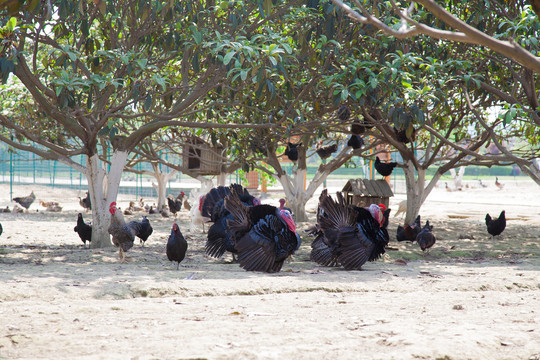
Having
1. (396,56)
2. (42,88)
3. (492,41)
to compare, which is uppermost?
(396,56)

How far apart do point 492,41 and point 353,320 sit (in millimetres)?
2604

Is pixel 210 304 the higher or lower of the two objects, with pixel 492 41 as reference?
lower

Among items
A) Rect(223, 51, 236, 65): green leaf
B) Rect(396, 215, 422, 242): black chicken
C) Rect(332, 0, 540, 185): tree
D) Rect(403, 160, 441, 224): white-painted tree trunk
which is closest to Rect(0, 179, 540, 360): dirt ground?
Rect(396, 215, 422, 242): black chicken

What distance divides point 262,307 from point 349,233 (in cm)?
256

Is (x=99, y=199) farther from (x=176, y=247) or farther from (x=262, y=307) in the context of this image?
(x=262, y=307)

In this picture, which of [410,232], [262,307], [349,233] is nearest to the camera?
[262,307]

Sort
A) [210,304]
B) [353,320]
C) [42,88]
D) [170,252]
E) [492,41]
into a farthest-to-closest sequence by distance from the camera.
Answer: [42,88] → [170,252] → [210,304] → [353,320] → [492,41]

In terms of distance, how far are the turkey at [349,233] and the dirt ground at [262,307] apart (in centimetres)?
20

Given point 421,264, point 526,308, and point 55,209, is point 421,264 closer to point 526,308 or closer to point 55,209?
point 526,308

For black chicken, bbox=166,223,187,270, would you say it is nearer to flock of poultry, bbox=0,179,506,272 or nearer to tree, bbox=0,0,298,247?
flock of poultry, bbox=0,179,506,272

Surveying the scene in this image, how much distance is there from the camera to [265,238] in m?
6.77

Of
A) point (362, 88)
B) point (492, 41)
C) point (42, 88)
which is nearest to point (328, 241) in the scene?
point (362, 88)

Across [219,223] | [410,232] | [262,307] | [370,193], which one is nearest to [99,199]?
[219,223]

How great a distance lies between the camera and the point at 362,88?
24.4 ft
